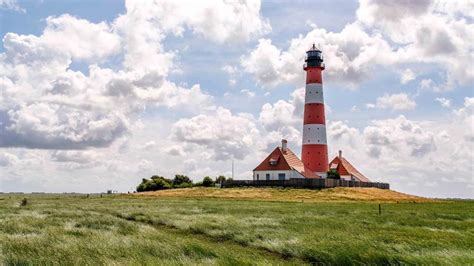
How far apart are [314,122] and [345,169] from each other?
1936 centimetres

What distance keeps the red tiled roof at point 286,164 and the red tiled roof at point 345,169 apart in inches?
448

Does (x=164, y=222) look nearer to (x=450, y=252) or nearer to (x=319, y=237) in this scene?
(x=319, y=237)

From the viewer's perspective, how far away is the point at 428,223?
2981 cm

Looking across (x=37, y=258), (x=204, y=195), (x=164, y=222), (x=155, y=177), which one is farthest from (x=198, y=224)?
(x=155, y=177)

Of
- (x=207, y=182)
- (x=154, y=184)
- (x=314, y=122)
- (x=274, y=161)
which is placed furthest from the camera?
(x=154, y=184)

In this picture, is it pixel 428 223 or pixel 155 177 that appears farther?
pixel 155 177

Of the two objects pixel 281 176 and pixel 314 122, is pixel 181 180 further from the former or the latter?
pixel 314 122

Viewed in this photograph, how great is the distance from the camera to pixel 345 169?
319ft

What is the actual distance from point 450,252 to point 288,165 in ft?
231

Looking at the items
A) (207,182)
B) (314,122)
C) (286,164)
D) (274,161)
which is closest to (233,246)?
(314,122)

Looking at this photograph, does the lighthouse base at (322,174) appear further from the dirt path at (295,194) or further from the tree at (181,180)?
the tree at (181,180)

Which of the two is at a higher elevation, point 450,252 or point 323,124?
point 323,124

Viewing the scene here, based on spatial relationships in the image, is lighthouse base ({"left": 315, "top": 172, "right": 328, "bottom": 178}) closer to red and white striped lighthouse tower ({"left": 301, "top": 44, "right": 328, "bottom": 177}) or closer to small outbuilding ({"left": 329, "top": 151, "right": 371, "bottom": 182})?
red and white striped lighthouse tower ({"left": 301, "top": 44, "right": 328, "bottom": 177})

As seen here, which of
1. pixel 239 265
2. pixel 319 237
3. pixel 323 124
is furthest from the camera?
pixel 323 124
